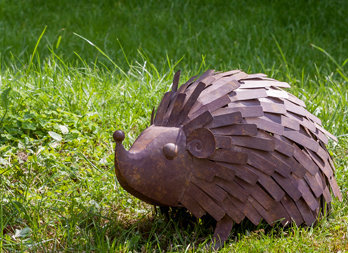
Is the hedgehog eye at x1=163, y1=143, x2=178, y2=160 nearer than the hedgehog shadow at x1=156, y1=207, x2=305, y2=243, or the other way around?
Answer: the hedgehog eye at x1=163, y1=143, x2=178, y2=160

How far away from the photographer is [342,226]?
2982 millimetres

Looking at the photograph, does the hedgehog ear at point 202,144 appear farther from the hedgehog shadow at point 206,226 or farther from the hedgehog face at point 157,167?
the hedgehog shadow at point 206,226

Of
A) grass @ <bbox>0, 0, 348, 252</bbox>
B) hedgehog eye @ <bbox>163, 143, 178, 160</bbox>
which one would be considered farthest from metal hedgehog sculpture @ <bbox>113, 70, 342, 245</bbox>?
grass @ <bbox>0, 0, 348, 252</bbox>

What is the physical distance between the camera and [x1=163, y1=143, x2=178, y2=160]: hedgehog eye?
2.48 meters

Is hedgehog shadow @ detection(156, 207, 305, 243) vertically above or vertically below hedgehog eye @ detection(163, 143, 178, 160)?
below

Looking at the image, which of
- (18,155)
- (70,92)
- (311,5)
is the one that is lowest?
(18,155)

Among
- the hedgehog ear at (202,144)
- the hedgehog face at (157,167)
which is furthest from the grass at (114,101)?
the hedgehog ear at (202,144)

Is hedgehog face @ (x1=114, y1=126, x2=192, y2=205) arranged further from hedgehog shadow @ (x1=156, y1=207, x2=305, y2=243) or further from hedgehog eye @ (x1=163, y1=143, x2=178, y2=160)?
hedgehog shadow @ (x1=156, y1=207, x2=305, y2=243)

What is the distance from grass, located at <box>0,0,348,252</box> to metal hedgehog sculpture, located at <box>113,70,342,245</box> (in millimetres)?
200


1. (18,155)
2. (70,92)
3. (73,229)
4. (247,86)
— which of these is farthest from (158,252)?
(70,92)

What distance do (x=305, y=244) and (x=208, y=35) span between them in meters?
3.65

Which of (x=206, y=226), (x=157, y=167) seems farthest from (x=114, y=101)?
(x=157, y=167)

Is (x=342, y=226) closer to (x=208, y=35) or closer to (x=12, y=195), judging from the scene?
(x=12, y=195)

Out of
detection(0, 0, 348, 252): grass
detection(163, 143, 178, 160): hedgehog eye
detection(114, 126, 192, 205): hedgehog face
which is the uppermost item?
detection(163, 143, 178, 160): hedgehog eye
